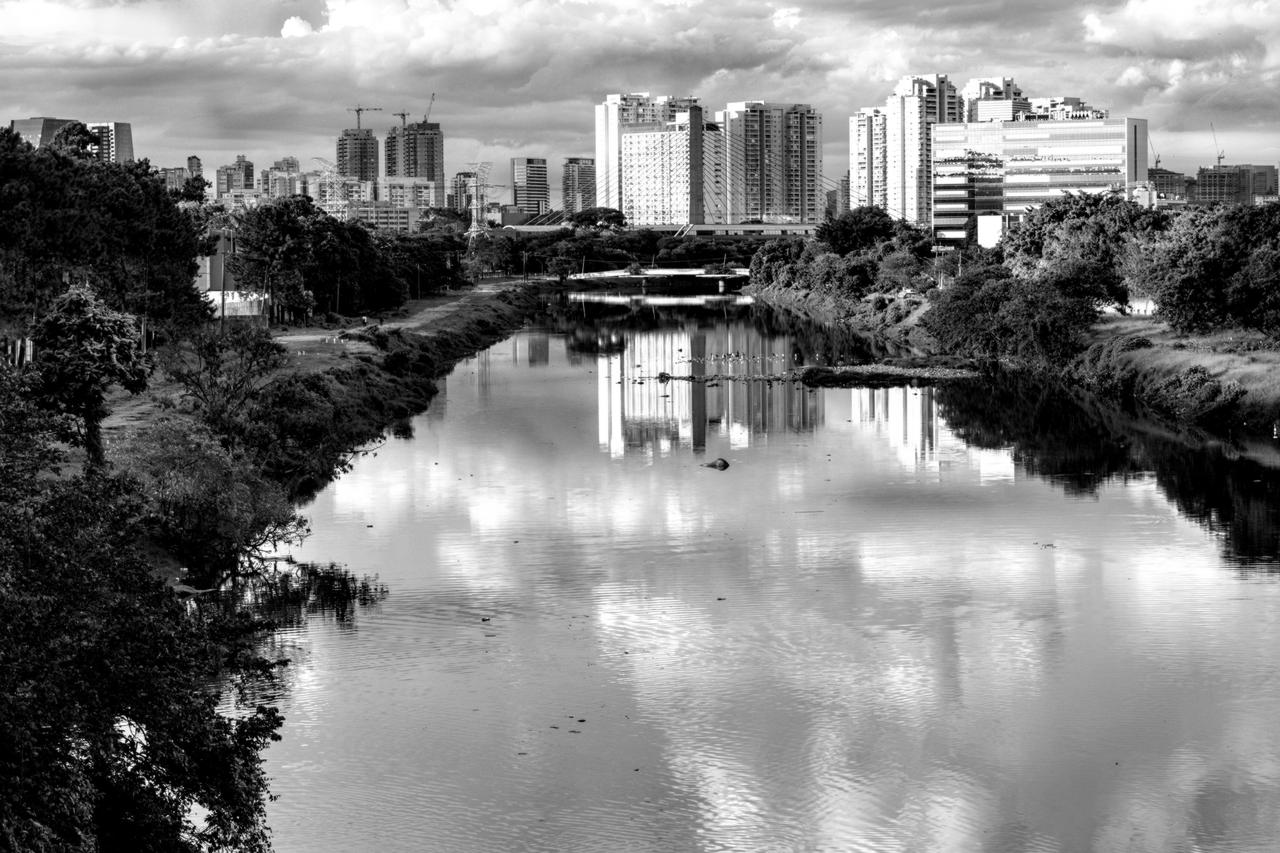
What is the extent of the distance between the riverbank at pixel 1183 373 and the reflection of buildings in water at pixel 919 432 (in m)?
8.29

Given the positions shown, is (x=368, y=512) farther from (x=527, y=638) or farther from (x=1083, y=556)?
(x=1083, y=556)

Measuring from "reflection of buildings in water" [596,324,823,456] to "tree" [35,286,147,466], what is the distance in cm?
2100

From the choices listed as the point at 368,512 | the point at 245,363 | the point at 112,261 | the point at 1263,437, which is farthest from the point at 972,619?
the point at 112,261

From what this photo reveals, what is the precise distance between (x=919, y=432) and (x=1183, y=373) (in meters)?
12.6

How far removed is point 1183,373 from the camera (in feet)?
218

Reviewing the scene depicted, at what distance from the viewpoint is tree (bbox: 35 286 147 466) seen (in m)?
39.1

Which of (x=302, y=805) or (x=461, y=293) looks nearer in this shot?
(x=302, y=805)

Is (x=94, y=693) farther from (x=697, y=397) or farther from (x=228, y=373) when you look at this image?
(x=697, y=397)

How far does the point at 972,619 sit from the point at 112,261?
109 ft

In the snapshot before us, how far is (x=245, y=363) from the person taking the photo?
45344 millimetres

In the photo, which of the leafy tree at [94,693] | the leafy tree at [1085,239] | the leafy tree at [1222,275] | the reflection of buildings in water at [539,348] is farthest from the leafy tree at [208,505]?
the reflection of buildings in water at [539,348]

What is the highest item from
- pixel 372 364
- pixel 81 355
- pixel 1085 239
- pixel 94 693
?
pixel 1085 239

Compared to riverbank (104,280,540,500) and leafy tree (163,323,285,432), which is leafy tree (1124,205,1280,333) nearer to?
riverbank (104,280,540,500)

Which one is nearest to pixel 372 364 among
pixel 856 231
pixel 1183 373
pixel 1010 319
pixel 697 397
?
pixel 697 397
